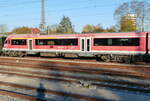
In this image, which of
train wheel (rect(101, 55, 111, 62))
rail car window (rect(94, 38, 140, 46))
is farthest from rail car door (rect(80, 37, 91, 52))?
train wheel (rect(101, 55, 111, 62))

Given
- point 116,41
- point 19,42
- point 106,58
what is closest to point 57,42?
point 19,42

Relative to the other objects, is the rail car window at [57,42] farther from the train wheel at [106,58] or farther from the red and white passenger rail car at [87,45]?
the train wheel at [106,58]

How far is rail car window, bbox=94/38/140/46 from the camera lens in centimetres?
1467

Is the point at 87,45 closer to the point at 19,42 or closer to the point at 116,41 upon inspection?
the point at 116,41

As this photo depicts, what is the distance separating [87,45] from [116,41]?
3090 mm

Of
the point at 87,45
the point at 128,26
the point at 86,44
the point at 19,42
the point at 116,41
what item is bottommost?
the point at 87,45

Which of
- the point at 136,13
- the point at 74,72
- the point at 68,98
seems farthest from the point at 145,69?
the point at 136,13

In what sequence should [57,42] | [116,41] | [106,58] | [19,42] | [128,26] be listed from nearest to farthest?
[116,41]
[106,58]
[57,42]
[19,42]
[128,26]

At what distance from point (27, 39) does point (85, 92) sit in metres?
15.1

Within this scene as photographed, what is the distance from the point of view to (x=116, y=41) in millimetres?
15430

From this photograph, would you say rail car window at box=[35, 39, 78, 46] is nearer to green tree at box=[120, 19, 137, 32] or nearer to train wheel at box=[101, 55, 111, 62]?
train wheel at box=[101, 55, 111, 62]

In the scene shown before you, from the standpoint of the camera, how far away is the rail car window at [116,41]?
14.7 meters

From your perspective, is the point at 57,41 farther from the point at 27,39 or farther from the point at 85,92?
the point at 85,92

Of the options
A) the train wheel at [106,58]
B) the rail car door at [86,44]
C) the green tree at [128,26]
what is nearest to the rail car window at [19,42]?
the rail car door at [86,44]
